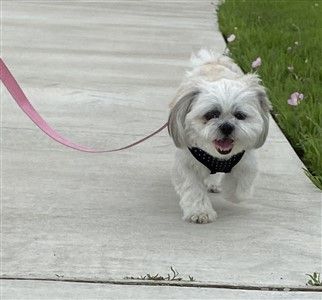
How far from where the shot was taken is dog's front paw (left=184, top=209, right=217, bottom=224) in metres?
4.76

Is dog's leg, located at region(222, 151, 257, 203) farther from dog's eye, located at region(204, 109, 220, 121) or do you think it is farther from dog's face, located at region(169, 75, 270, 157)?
dog's eye, located at region(204, 109, 220, 121)

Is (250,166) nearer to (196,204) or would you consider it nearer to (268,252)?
(196,204)

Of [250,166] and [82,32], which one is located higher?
[250,166]

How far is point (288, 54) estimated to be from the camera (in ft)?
31.3

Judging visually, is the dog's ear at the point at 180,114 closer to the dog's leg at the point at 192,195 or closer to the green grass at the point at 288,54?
the dog's leg at the point at 192,195

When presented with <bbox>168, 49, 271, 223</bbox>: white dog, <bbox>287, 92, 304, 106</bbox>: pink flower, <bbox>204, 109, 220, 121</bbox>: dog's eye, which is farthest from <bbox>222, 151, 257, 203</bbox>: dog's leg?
<bbox>287, 92, 304, 106</bbox>: pink flower

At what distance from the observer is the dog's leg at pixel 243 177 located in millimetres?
4941

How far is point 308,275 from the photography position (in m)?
3.96

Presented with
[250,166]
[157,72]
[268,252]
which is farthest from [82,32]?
[268,252]

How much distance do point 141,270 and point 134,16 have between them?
36.2ft

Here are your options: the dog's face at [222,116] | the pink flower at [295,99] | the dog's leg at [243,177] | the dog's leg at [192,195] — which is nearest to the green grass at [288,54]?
the pink flower at [295,99]

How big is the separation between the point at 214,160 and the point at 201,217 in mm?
349

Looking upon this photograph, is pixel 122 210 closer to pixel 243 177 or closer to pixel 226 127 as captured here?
pixel 243 177

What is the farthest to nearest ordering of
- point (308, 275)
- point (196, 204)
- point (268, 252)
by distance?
point (196, 204) → point (268, 252) → point (308, 275)
